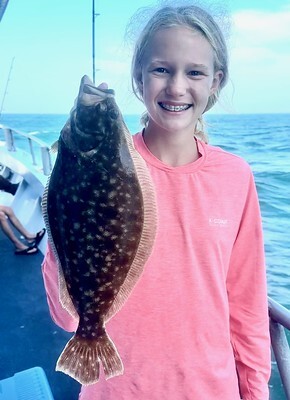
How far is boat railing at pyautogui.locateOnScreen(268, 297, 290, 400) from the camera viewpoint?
5.41 ft

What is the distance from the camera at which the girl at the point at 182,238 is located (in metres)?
1.34

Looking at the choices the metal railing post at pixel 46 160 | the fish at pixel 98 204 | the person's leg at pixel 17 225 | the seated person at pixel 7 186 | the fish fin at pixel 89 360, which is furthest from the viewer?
the seated person at pixel 7 186

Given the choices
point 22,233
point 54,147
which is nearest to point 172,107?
point 54,147

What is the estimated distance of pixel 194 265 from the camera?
4.63 feet

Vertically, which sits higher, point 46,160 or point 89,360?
point 46,160

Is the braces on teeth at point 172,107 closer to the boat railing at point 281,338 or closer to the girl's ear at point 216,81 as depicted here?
the girl's ear at point 216,81

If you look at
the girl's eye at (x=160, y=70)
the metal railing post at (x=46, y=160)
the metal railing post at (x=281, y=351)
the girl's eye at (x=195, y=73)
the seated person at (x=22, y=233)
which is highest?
the girl's eye at (x=195, y=73)

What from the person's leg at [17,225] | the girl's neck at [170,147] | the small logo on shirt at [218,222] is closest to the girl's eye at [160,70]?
the girl's neck at [170,147]

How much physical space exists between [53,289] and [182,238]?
0.46 m

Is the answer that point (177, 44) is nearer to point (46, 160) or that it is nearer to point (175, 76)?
point (175, 76)

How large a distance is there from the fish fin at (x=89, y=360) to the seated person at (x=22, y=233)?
4.01m

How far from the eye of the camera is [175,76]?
1311mm

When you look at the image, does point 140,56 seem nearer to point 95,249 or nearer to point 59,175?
point 59,175

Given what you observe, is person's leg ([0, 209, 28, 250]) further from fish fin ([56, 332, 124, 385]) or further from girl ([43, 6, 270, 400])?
fish fin ([56, 332, 124, 385])
